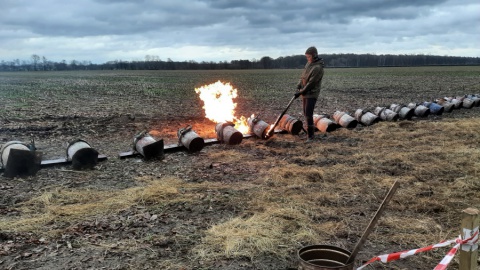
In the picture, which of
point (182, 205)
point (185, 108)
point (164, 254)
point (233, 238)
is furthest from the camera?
point (185, 108)

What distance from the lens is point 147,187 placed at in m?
6.94

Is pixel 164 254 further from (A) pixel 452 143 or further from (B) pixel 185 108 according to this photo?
(B) pixel 185 108

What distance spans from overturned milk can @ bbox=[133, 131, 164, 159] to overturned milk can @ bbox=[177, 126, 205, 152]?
31.4 inches

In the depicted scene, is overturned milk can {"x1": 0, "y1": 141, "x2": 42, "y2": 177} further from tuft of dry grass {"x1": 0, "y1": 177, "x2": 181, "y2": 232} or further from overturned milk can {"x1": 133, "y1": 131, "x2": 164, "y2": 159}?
overturned milk can {"x1": 133, "y1": 131, "x2": 164, "y2": 159}

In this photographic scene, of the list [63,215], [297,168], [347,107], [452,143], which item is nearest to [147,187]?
[63,215]

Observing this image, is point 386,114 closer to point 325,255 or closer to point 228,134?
point 228,134

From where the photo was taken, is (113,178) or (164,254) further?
(113,178)

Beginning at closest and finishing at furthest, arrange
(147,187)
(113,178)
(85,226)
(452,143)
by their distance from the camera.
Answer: (85,226) < (147,187) < (113,178) < (452,143)

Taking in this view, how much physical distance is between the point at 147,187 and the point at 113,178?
1161 millimetres

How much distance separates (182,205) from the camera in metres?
6.21

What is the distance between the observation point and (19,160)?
7578 millimetres

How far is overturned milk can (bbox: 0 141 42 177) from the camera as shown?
24.6ft

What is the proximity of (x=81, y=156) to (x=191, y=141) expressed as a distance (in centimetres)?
275

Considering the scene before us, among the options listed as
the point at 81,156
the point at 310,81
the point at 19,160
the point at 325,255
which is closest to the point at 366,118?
the point at 310,81
